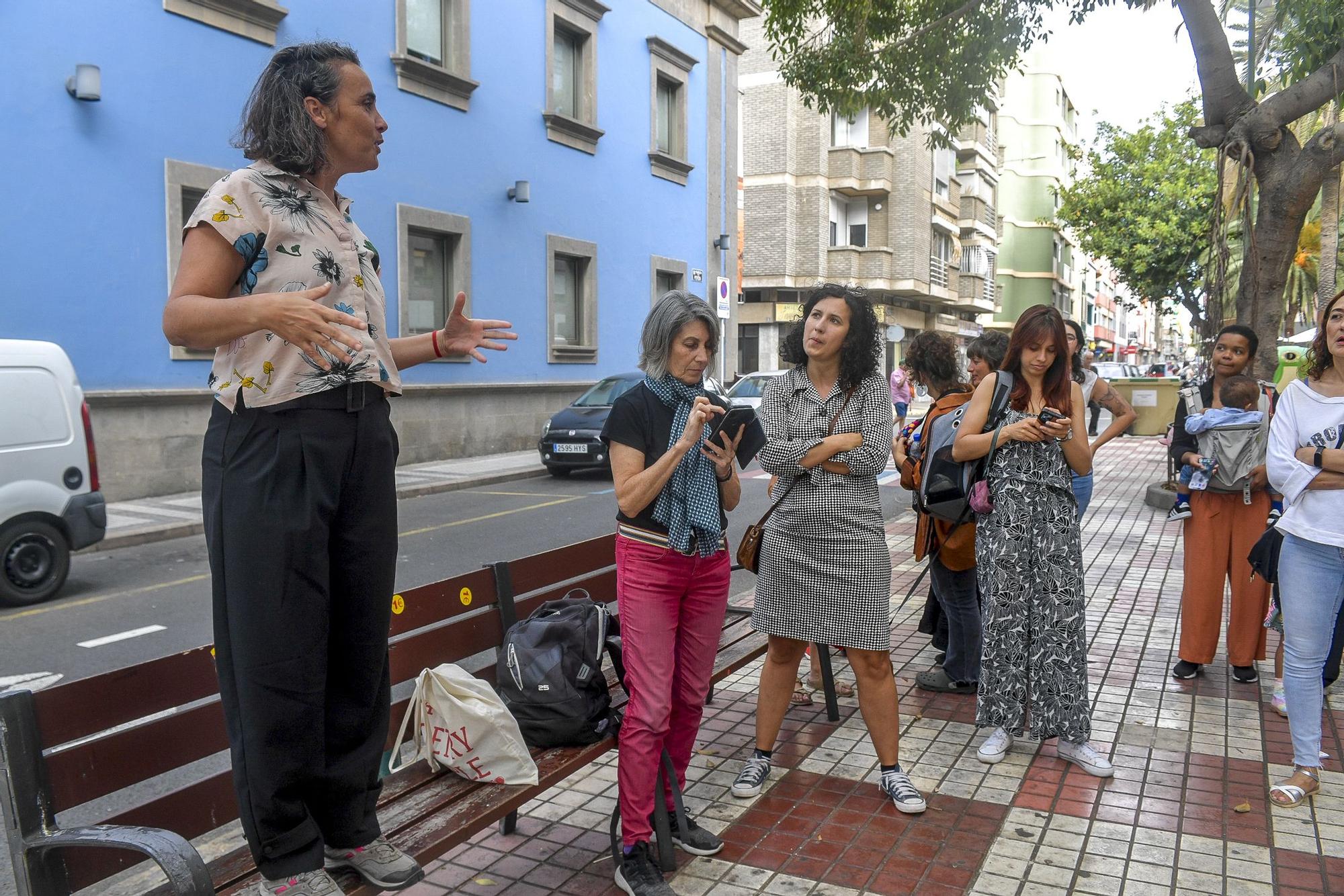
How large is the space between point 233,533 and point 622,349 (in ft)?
66.9

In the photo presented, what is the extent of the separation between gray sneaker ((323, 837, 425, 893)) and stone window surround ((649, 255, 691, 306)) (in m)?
20.5

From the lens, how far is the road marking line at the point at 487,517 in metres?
11.0

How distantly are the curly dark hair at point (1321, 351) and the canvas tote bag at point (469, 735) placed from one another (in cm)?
344

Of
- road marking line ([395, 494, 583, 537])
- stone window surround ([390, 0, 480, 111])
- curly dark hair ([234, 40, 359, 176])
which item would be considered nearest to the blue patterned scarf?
curly dark hair ([234, 40, 359, 176])

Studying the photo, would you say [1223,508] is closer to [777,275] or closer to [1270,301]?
[1270,301]

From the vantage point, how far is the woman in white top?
399 cm

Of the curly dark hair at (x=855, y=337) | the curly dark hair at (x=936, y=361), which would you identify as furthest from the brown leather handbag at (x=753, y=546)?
the curly dark hair at (x=936, y=361)

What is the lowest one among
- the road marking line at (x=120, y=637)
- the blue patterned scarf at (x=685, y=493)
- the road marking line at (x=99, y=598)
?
the road marking line at (x=99, y=598)

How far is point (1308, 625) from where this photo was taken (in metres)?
4.09

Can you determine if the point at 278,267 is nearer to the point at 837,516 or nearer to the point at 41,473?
the point at 837,516

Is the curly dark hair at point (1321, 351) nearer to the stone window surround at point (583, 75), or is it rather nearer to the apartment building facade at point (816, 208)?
the stone window surround at point (583, 75)

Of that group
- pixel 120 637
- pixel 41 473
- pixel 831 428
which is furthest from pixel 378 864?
pixel 41 473

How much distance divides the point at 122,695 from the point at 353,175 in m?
15.0

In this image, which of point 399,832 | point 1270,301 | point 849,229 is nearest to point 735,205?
point 849,229
